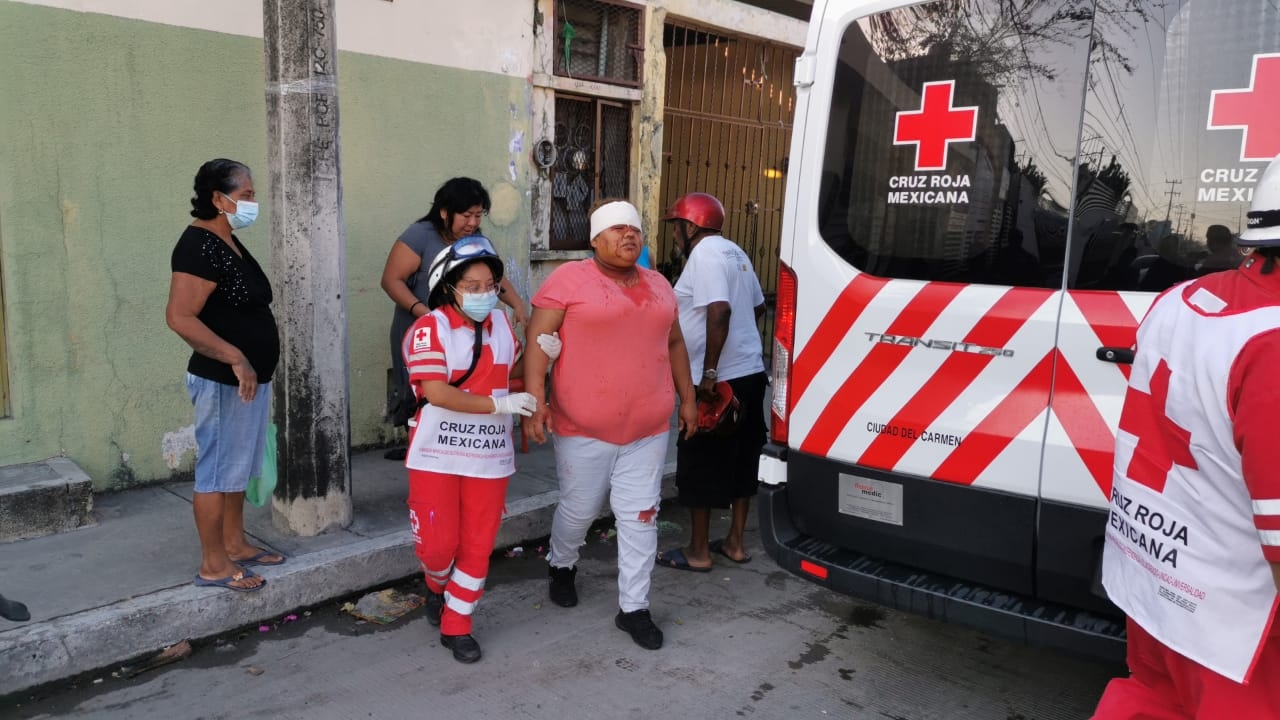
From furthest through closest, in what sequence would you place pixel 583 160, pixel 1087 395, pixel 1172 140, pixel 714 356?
1. pixel 583 160
2. pixel 714 356
3. pixel 1087 395
4. pixel 1172 140

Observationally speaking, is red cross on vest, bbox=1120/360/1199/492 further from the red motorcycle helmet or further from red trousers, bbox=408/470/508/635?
the red motorcycle helmet

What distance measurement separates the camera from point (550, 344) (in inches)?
146

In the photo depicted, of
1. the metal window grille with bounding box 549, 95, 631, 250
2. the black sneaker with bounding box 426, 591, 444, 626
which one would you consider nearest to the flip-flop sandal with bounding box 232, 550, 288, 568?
the black sneaker with bounding box 426, 591, 444, 626

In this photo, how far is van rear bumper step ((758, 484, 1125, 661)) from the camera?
2818mm

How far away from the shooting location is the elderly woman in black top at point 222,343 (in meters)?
3.65

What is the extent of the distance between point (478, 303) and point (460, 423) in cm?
44

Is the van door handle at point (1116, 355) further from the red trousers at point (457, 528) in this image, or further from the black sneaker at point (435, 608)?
the black sneaker at point (435, 608)

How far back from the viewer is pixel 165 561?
414cm

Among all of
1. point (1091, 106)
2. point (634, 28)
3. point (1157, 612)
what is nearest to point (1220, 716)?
point (1157, 612)

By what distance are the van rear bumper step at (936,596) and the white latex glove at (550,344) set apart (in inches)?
36.0

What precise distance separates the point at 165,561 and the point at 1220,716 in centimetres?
381

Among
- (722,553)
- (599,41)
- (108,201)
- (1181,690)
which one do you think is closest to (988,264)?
(1181,690)

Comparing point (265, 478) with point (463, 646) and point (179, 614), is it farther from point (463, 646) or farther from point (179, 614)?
point (463, 646)

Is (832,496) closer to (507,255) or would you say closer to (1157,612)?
(1157,612)
